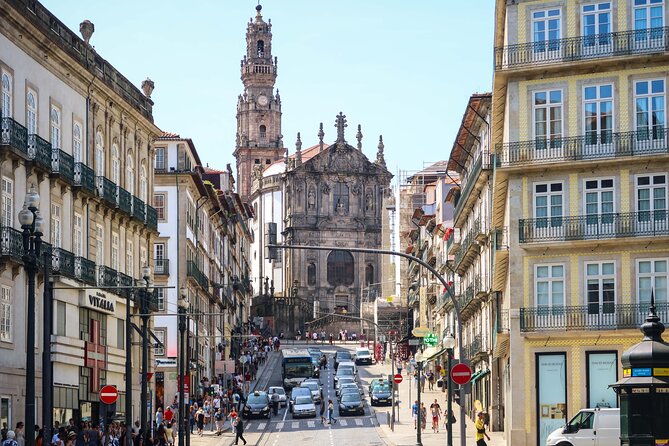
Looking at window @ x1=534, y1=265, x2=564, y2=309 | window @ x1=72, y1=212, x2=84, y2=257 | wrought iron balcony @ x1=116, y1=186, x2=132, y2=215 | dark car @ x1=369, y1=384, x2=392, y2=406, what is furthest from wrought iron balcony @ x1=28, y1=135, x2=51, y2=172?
dark car @ x1=369, y1=384, x2=392, y2=406

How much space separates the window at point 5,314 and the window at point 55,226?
5.10 meters

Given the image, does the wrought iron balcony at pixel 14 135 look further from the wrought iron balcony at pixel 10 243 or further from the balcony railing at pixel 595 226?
the balcony railing at pixel 595 226

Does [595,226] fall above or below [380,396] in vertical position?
above

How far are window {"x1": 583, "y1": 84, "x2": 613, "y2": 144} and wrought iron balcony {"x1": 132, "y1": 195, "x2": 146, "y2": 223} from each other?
66.4ft

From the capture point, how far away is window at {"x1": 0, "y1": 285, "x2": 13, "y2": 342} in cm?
4931

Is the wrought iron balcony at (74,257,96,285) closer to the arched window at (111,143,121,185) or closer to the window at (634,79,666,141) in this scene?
the arched window at (111,143,121,185)

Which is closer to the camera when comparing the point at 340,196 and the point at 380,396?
the point at 380,396

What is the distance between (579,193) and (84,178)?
18.1 m

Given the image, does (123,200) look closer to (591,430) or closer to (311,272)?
(591,430)

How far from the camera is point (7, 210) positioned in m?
50.0

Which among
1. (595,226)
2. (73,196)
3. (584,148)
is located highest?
(584,148)

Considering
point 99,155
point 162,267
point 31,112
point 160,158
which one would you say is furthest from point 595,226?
point 160,158

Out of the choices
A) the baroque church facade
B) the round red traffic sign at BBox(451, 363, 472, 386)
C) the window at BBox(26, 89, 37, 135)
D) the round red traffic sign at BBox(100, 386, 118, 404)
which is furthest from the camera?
the baroque church facade

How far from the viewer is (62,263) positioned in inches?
2170
